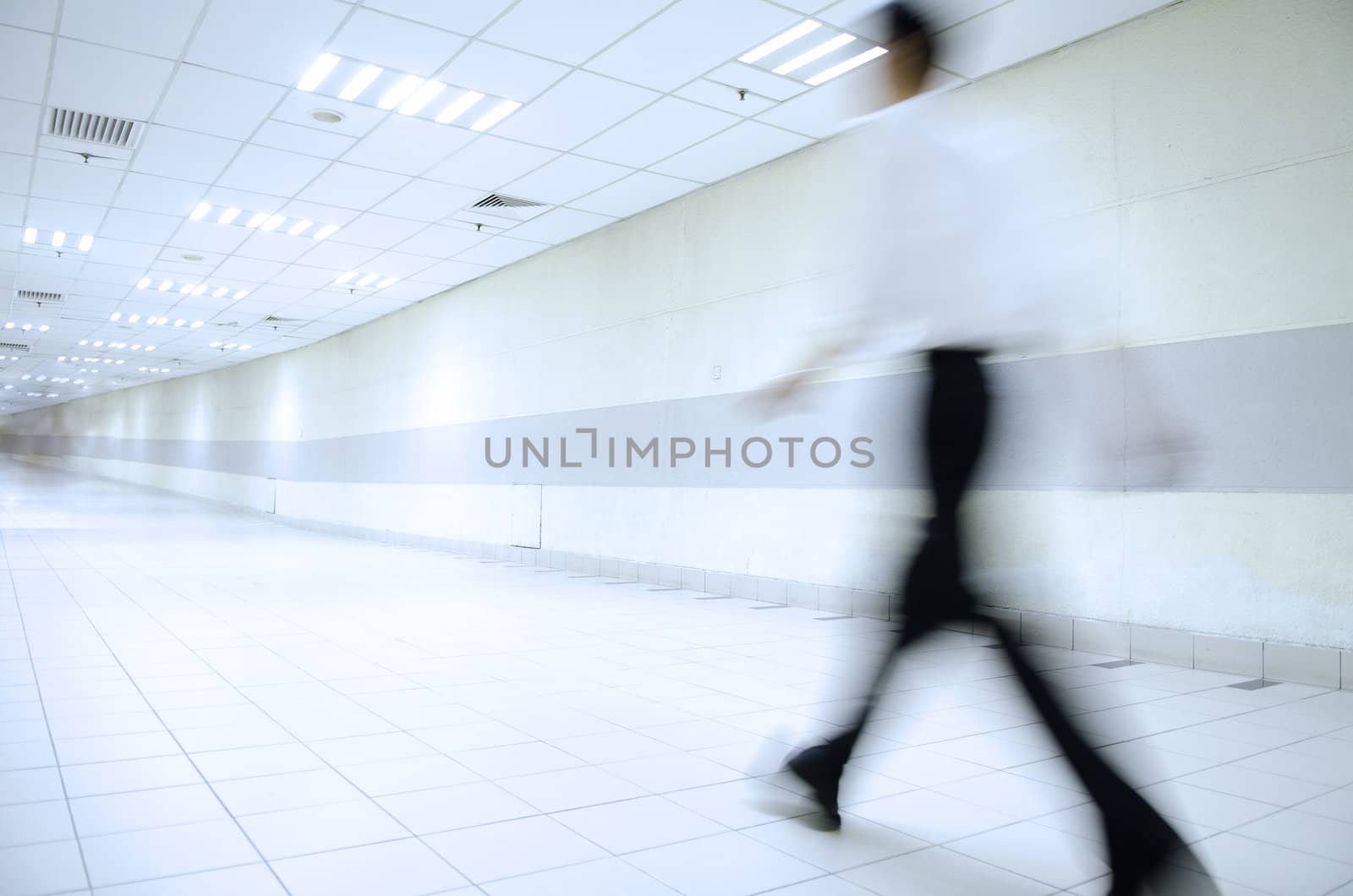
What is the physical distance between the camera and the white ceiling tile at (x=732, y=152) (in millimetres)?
6384

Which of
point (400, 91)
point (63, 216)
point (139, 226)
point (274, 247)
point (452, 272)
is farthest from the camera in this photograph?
point (452, 272)

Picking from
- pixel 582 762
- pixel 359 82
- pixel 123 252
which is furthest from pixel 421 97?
pixel 123 252

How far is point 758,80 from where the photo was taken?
218 inches

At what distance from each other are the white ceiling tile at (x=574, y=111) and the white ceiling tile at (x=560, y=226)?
1.66 metres

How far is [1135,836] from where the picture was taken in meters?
A: 1.89

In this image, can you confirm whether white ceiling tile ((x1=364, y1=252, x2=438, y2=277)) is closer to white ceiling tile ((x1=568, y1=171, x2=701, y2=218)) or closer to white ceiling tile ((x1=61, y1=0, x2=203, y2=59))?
white ceiling tile ((x1=568, y1=171, x2=701, y2=218))

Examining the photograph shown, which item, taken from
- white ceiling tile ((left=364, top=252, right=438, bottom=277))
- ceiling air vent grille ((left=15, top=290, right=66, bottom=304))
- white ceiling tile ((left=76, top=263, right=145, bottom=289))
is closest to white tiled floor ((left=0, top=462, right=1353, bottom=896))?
white ceiling tile ((left=364, top=252, right=438, bottom=277))

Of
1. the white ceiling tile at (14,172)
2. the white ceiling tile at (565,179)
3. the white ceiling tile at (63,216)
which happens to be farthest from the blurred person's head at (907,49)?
the white ceiling tile at (63,216)

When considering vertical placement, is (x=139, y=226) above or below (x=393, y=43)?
below

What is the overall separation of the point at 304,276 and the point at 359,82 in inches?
225

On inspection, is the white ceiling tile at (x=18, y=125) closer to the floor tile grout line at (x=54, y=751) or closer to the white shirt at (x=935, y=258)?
the floor tile grout line at (x=54, y=751)

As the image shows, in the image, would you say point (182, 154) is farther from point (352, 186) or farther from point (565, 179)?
point (565, 179)

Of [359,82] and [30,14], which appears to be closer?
[30,14]

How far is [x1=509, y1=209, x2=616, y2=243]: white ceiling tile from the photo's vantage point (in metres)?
8.34
